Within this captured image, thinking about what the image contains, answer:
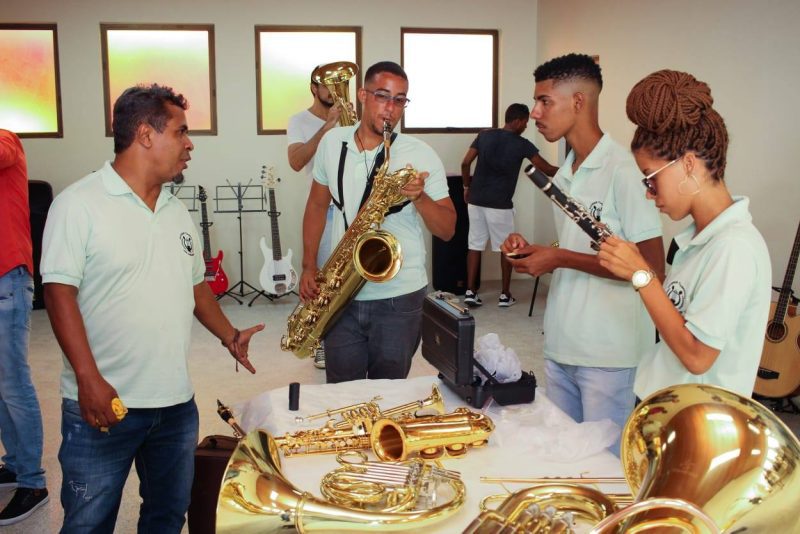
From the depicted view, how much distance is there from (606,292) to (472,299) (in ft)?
16.6

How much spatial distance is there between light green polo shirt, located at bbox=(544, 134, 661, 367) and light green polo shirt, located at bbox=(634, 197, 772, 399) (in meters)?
0.55

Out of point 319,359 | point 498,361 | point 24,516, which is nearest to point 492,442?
point 498,361

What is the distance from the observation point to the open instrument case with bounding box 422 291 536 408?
240cm

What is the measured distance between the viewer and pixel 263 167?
813 cm

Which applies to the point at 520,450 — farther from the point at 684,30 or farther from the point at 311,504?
the point at 684,30

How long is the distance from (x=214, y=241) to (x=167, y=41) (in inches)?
82.3

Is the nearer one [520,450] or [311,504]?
[311,504]

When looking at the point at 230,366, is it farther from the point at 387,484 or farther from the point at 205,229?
the point at 387,484

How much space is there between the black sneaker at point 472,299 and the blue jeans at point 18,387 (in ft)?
15.5

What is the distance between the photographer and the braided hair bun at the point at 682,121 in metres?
2.01

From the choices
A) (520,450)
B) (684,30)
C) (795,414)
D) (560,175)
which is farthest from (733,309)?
(684,30)

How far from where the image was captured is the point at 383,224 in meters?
3.28

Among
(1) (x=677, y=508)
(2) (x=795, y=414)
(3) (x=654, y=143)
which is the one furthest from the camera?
(2) (x=795, y=414)

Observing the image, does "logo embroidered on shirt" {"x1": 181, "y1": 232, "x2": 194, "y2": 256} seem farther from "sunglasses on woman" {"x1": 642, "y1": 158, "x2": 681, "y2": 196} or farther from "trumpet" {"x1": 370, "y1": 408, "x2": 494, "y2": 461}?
"sunglasses on woman" {"x1": 642, "y1": 158, "x2": 681, "y2": 196}
